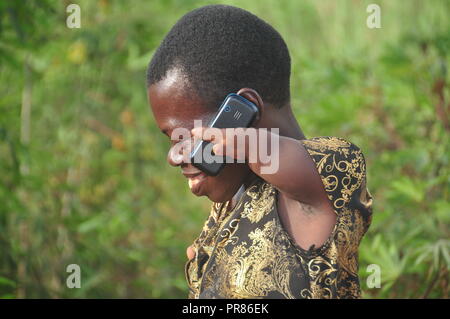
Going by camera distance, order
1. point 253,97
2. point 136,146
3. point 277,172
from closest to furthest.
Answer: point 277,172 → point 253,97 → point 136,146

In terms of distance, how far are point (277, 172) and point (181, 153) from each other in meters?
0.20

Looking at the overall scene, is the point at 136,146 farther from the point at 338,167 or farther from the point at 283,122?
the point at 338,167

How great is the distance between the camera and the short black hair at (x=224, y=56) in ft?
3.99

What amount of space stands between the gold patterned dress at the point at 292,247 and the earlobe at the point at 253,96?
12 cm

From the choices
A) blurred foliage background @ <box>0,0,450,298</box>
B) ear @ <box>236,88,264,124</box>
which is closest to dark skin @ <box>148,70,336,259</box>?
Answer: ear @ <box>236,88,264,124</box>

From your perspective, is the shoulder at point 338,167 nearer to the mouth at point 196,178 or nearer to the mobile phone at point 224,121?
the mobile phone at point 224,121

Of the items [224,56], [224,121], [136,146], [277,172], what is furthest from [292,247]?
[136,146]

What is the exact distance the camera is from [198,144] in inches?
44.0

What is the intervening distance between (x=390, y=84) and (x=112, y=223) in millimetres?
1475

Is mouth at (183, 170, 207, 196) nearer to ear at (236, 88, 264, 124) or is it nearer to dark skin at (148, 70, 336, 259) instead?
dark skin at (148, 70, 336, 259)

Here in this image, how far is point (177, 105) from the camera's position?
1219 mm

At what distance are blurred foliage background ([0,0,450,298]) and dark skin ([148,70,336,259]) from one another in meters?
0.98

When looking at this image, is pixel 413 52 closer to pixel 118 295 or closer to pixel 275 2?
pixel 275 2
